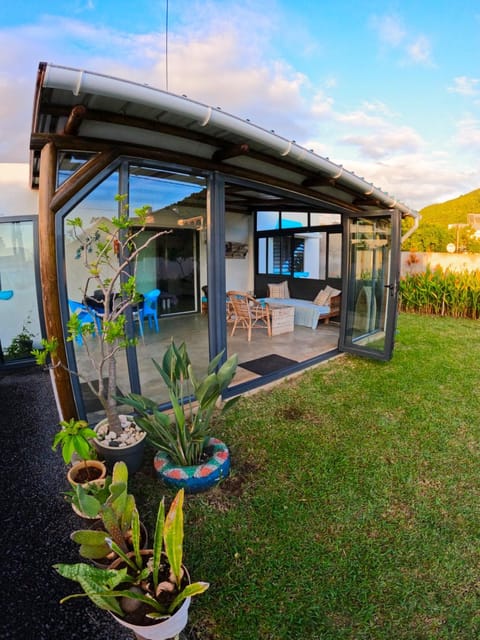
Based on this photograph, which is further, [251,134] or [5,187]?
[5,187]

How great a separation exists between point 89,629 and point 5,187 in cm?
582

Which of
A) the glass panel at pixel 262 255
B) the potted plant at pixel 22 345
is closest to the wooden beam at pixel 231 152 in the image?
the potted plant at pixel 22 345

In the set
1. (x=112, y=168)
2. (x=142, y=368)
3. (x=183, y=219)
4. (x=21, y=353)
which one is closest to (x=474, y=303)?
(x=183, y=219)

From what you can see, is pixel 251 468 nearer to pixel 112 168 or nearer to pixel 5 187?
pixel 112 168

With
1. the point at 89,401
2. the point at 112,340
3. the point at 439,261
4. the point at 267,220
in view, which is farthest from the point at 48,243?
the point at 439,261

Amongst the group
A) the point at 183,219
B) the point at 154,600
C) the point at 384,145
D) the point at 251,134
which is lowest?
the point at 154,600

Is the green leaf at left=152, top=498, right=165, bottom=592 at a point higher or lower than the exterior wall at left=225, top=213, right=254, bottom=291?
lower

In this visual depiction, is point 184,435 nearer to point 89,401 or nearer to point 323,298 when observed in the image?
point 89,401

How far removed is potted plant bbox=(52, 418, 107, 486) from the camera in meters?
2.00

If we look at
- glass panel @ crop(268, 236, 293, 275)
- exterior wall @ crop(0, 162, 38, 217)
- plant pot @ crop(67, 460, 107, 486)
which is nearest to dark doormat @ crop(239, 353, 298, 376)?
plant pot @ crop(67, 460, 107, 486)

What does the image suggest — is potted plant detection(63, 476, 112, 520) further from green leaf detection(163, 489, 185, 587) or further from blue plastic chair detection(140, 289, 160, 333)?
blue plastic chair detection(140, 289, 160, 333)

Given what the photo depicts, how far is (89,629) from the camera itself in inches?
63.5

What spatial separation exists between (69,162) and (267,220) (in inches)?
300

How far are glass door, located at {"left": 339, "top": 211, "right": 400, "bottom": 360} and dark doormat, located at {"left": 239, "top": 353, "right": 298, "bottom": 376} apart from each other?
3.99 feet
